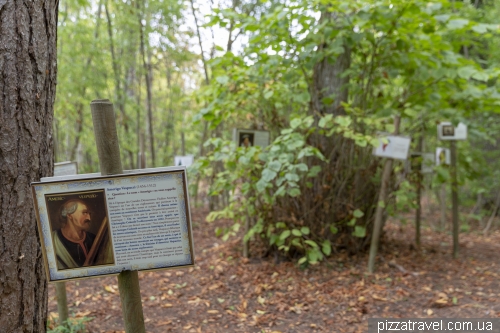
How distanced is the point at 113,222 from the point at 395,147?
345 centimetres

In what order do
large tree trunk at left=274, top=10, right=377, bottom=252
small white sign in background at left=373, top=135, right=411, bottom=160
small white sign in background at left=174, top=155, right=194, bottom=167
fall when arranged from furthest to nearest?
small white sign in background at left=174, top=155, right=194, bottom=167, large tree trunk at left=274, top=10, right=377, bottom=252, small white sign in background at left=373, top=135, right=411, bottom=160

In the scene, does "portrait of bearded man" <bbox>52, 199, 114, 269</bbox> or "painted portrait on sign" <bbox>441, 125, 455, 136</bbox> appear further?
"painted portrait on sign" <bbox>441, 125, 455, 136</bbox>

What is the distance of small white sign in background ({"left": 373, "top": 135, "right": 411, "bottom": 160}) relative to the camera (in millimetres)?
4160

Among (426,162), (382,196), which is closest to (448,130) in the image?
(426,162)

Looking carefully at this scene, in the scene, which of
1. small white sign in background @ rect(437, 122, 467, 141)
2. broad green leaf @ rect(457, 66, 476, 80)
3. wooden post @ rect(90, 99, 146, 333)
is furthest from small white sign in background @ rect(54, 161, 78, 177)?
small white sign in background @ rect(437, 122, 467, 141)

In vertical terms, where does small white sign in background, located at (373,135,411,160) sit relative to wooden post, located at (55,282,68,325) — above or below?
Result: above

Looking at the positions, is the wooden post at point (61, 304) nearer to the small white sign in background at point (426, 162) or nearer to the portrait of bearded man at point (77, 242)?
the portrait of bearded man at point (77, 242)

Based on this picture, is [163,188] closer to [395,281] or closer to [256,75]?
[256,75]

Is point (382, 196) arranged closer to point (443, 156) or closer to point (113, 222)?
point (443, 156)

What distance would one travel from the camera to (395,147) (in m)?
4.20

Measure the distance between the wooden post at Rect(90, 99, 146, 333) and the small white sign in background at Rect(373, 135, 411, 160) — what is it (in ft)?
10.7

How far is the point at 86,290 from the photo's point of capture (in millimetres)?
4422

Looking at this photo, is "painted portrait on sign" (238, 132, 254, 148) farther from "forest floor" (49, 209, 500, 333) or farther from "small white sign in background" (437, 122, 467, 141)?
"small white sign in background" (437, 122, 467, 141)

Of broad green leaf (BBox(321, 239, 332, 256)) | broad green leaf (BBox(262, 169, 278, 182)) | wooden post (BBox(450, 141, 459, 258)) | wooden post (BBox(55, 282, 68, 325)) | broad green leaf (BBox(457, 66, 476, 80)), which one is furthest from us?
wooden post (BBox(450, 141, 459, 258))
